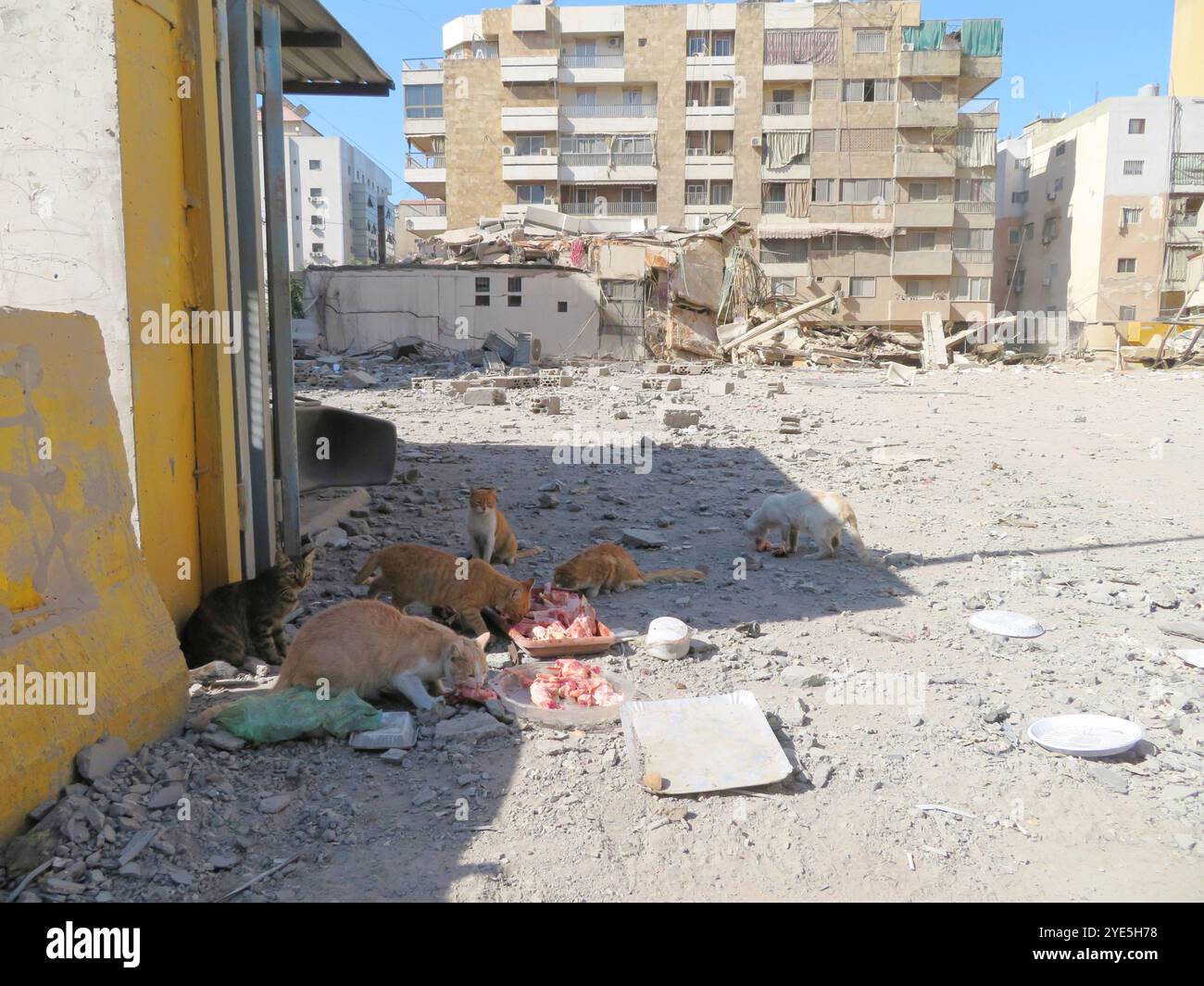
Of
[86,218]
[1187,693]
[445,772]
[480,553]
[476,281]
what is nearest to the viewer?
[445,772]

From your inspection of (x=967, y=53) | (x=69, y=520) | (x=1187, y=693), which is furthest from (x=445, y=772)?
(x=967, y=53)

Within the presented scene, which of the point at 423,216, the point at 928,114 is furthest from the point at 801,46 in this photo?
the point at 423,216

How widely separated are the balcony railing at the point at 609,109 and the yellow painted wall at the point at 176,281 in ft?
163

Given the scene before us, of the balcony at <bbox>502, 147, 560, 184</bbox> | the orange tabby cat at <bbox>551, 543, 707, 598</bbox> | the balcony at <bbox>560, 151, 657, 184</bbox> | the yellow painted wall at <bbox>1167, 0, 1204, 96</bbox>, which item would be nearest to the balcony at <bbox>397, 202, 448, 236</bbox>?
the balcony at <bbox>502, 147, 560, 184</bbox>

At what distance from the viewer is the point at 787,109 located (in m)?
49.4

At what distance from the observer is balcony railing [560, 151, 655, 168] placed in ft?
163

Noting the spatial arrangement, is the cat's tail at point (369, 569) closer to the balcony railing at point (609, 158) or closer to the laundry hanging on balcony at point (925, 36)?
the balcony railing at point (609, 158)

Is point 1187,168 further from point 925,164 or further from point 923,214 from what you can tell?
point 923,214

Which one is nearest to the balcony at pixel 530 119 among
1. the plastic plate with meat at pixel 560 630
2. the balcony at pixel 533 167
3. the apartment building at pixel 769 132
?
the apartment building at pixel 769 132

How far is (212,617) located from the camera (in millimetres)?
4742

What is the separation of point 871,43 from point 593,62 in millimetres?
15667

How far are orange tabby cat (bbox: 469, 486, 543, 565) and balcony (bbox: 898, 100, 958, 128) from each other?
49207mm
